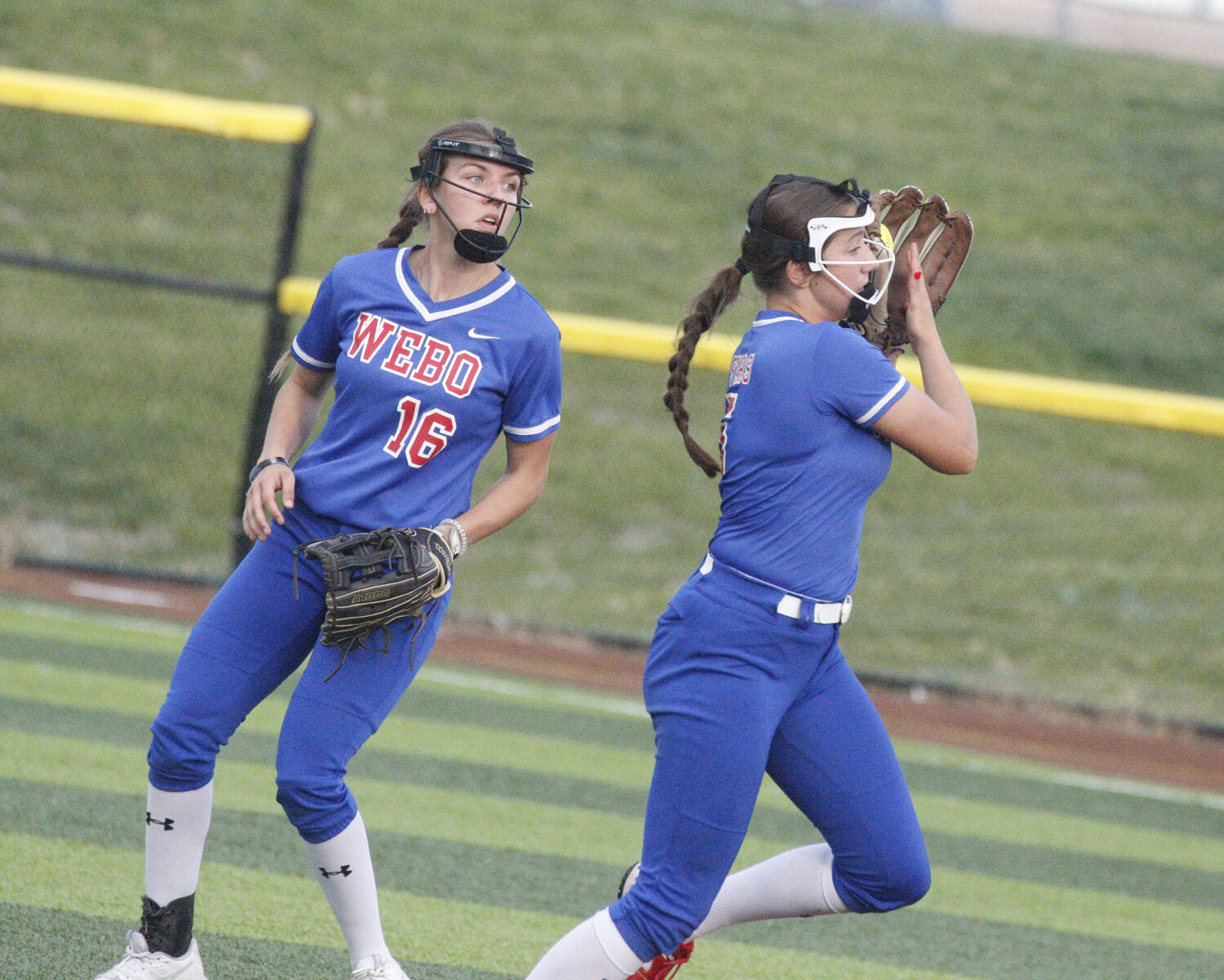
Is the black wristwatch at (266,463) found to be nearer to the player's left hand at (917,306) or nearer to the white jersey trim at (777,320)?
the white jersey trim at (777,320)

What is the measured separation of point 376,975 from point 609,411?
1021 cm

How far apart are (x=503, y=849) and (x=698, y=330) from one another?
234 centimetres

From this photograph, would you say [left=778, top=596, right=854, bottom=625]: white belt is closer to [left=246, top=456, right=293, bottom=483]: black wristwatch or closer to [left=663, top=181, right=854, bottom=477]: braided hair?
[left=663, top=181, right=854, bottom=477]: braided hair

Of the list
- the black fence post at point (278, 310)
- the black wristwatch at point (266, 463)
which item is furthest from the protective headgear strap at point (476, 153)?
the black fence post at point (278, 310)

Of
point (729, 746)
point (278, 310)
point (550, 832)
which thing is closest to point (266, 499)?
point (729, 746)

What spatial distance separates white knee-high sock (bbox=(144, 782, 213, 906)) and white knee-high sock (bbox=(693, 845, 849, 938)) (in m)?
1.12

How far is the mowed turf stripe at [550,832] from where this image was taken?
4.87 metres

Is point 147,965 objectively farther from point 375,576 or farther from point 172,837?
A: point 375,576

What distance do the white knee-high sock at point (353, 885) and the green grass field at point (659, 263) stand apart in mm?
5781

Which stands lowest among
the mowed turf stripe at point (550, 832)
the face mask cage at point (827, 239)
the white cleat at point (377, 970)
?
the mowed turf stripe at point (550, 832)

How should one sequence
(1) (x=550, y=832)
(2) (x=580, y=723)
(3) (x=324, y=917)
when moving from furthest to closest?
(2) (x=580, y=723), (1) (x=550, y=832), (3) (x=324, y=917)

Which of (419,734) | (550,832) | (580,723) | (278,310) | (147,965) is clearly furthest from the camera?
(278,310)

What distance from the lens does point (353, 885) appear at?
10.9 ft

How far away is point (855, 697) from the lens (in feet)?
10.4
